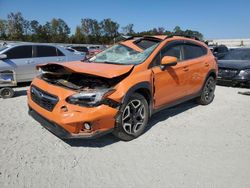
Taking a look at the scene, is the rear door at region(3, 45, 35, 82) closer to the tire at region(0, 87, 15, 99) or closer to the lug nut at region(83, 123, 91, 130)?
the tire at region(0, 87, 15, 99)

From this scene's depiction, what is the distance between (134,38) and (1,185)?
403 cm

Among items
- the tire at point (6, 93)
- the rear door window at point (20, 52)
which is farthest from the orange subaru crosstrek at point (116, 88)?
the rear door window at point (20, 52)

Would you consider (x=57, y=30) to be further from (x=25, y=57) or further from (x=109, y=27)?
(x=25, y=57)

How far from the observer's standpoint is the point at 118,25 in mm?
88438

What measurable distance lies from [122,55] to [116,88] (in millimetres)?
1449

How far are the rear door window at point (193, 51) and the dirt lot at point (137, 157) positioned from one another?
4.94ft

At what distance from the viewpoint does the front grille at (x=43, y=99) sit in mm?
3965

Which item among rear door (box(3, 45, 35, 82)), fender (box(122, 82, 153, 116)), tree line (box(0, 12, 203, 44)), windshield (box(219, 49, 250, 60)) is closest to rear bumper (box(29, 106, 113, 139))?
fender (box(122, 82, 153, 116))

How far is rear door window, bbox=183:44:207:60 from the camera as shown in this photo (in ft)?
19.4

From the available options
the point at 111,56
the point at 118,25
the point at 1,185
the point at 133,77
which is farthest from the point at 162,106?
the point at 118,25

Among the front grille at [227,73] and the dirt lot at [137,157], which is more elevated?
the front grille at [227,73]

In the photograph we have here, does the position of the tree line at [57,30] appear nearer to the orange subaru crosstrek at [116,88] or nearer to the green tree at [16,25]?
the green tree at [16,25]

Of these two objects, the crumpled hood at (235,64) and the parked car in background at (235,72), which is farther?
the crumpled hood at (235,64)

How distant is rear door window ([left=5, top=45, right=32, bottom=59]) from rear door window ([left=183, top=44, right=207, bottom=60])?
5.91m
